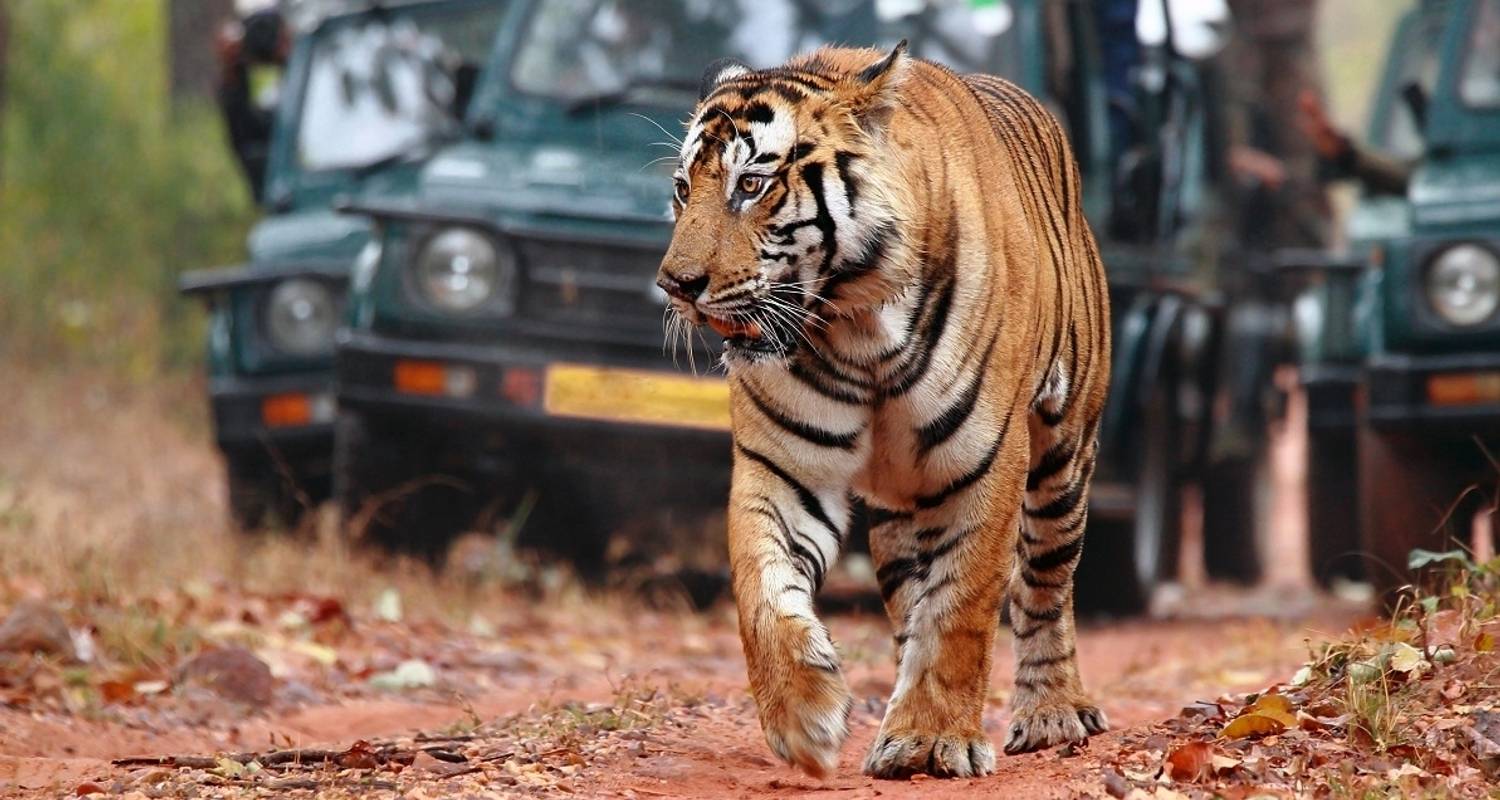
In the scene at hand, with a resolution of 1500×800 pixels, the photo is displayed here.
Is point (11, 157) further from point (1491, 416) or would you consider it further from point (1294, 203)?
point (1491, 416)

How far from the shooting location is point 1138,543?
8336mm

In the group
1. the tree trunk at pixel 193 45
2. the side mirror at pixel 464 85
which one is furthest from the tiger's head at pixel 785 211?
the tree trunk at pixel 193 45

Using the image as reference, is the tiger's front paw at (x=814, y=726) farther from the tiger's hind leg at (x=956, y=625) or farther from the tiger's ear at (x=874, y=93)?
the tiger's ear at (x=874, y=93)

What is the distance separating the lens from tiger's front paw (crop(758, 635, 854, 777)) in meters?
4.06

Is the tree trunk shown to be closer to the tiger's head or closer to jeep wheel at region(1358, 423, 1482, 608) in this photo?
jeep wheel at region(1358, 423, 1482, 608)

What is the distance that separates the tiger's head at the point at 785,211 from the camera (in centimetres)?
416

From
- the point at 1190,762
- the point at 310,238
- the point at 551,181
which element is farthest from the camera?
the point at 310,238

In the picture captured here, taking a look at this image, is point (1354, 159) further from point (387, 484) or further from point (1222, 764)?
point (1222, 764)

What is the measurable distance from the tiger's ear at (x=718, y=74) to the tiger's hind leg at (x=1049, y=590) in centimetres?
107

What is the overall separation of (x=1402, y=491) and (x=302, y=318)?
425 centimetres

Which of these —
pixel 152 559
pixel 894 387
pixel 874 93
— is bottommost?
pixel 152 559

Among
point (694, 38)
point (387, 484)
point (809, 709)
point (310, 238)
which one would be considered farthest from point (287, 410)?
point (809, 709)

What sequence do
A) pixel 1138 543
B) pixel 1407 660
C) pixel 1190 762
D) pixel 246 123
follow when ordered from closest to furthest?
1. pixel 1190 762
2. pixel 1407 660
3. pixel 1138 543
4. pixel 246 123

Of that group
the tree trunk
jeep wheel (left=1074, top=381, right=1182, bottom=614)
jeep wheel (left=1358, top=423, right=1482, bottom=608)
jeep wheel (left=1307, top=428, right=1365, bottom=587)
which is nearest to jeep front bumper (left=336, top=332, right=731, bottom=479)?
jeep wheel (left=1074, top=381, right=1182, bottom=614)
